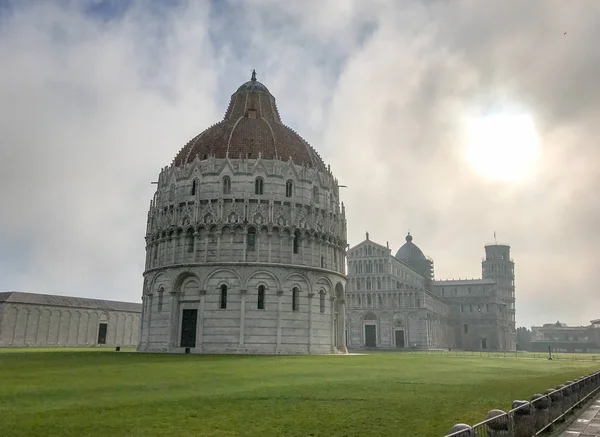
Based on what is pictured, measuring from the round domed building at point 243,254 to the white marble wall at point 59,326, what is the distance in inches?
1868

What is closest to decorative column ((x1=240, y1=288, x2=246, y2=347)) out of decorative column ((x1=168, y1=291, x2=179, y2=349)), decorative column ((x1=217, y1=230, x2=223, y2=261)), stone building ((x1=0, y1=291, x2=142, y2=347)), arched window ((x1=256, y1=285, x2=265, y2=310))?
arched window ((x1=256, y1=285, x2=265, y2=310))

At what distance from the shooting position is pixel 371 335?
11050 centimetres

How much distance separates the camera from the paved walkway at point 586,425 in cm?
1232

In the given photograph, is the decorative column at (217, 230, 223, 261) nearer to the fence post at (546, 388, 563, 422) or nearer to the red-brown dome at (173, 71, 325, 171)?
the red-brown dome at (173, 71, 325, 171)

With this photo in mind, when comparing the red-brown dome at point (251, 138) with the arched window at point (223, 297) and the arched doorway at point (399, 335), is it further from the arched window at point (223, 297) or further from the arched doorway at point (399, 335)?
the arched doorway at point (399, 335)

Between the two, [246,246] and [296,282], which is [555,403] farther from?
[246,246]

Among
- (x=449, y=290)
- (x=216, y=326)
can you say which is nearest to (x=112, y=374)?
(x=216, y=326)

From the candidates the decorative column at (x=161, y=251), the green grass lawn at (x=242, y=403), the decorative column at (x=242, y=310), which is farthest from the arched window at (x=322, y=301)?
the green grass lawn at (x=242, y=403)

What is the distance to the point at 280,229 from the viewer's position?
53094 millimetres

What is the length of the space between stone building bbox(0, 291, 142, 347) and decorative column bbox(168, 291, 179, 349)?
53.1 m

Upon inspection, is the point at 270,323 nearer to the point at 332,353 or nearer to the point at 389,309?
the point at 332,353

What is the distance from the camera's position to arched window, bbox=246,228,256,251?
52.4 m

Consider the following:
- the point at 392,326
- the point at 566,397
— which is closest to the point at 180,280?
the point at 566,397

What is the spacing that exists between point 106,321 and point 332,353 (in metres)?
69.7
